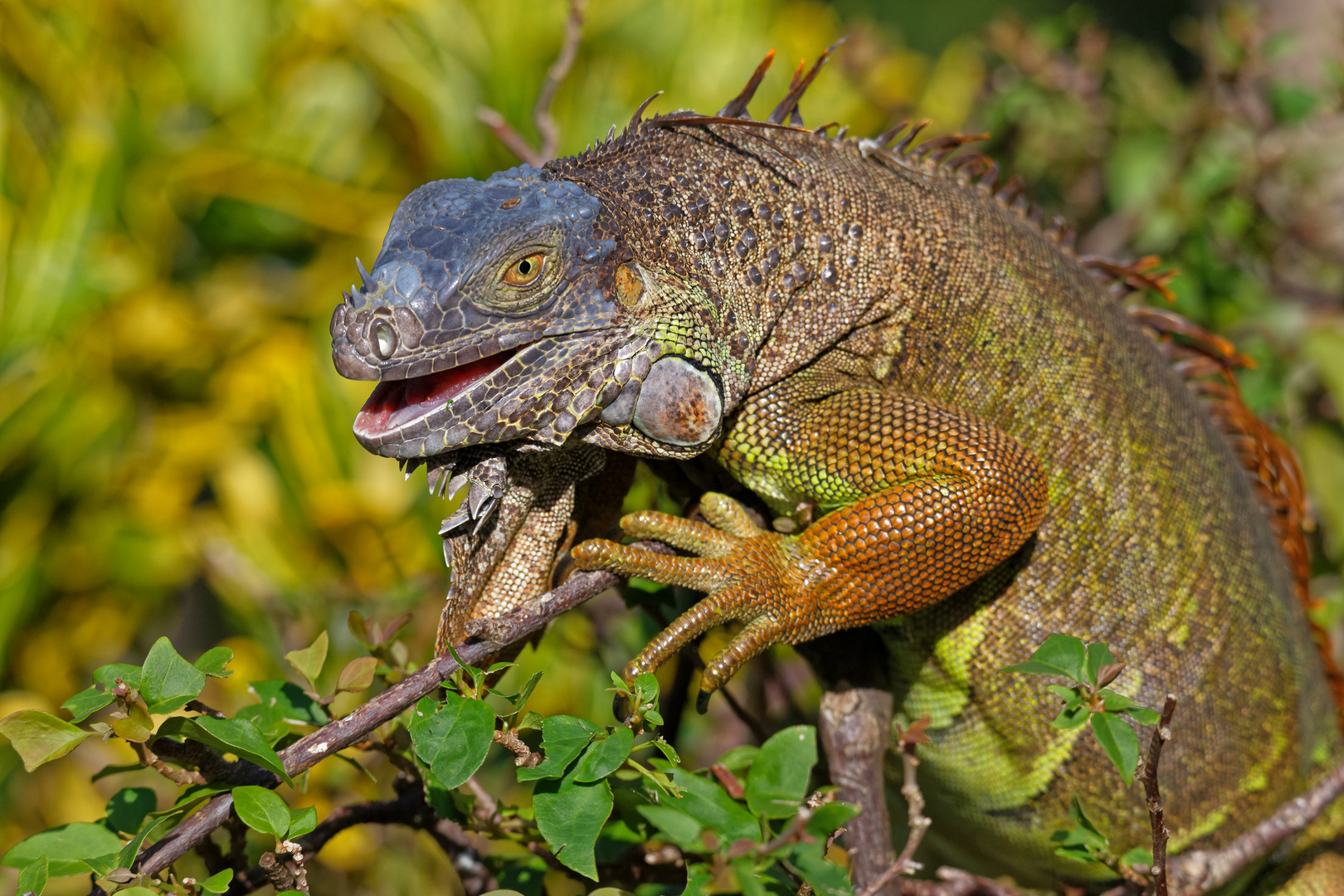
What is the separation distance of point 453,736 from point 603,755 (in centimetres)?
20

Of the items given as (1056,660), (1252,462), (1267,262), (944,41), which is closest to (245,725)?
(1056,660)

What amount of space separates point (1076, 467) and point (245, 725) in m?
1.52

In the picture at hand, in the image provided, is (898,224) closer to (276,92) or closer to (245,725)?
(245,725)

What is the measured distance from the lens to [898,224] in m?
1.95

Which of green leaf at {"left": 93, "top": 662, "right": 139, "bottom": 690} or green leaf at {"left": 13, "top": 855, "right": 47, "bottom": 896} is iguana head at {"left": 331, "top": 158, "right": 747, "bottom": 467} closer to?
green leaf at {"left": 93, "top": 662, "right": 139, "bottom": 690}

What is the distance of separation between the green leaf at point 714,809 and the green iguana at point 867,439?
0.63 feet

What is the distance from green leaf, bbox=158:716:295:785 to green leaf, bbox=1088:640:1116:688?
1.07 m

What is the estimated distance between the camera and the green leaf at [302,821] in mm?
1353

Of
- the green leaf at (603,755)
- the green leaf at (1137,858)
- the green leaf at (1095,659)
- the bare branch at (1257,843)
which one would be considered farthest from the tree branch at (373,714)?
the bare branch at (1257,843)

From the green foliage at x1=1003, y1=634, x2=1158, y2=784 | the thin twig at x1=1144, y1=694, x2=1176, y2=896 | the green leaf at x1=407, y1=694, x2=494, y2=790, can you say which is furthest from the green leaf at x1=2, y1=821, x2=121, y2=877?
the thin twig at x1=1144, y1=694, x2=1176, y2=896

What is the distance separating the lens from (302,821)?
4.48ft

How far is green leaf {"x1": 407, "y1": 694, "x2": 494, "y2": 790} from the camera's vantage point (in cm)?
133

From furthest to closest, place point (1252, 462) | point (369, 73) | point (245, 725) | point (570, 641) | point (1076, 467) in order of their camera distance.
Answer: point (369, 73) < point (570, 641) < point (1252, 462) < point (1076, 467) < point (245, 725)

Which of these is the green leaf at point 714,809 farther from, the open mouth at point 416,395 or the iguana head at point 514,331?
the open mouth at point 416,395
